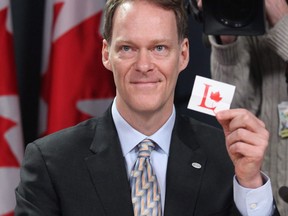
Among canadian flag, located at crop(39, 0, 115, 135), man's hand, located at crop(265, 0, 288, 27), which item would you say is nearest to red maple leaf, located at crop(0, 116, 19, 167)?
canadian flag, located at crop(39, 0, 115, 135)

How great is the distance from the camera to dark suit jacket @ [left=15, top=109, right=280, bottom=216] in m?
1.53

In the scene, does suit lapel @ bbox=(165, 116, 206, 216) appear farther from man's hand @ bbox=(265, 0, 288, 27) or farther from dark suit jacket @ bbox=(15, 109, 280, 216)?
man's hand @ bbox=(265, 0, 288, 27)

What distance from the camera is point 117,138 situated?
1.63 meters

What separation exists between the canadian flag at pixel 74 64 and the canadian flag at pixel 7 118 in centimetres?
14

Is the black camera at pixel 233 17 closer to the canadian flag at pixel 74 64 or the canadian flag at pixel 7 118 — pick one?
the canadian flag at pixel 74 64

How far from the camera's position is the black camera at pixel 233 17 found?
1854mm

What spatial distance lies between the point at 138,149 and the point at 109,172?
0.32 feet

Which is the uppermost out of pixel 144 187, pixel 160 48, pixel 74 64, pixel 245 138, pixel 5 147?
pixel 160 48

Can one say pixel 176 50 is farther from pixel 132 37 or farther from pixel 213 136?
pixel 213 136

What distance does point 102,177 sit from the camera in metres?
1.57

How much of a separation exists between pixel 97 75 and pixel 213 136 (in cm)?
82

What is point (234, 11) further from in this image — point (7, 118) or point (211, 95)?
point (7, 118)

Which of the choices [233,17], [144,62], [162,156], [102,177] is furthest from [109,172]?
[233,17]

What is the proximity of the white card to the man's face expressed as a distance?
123 millimetres
